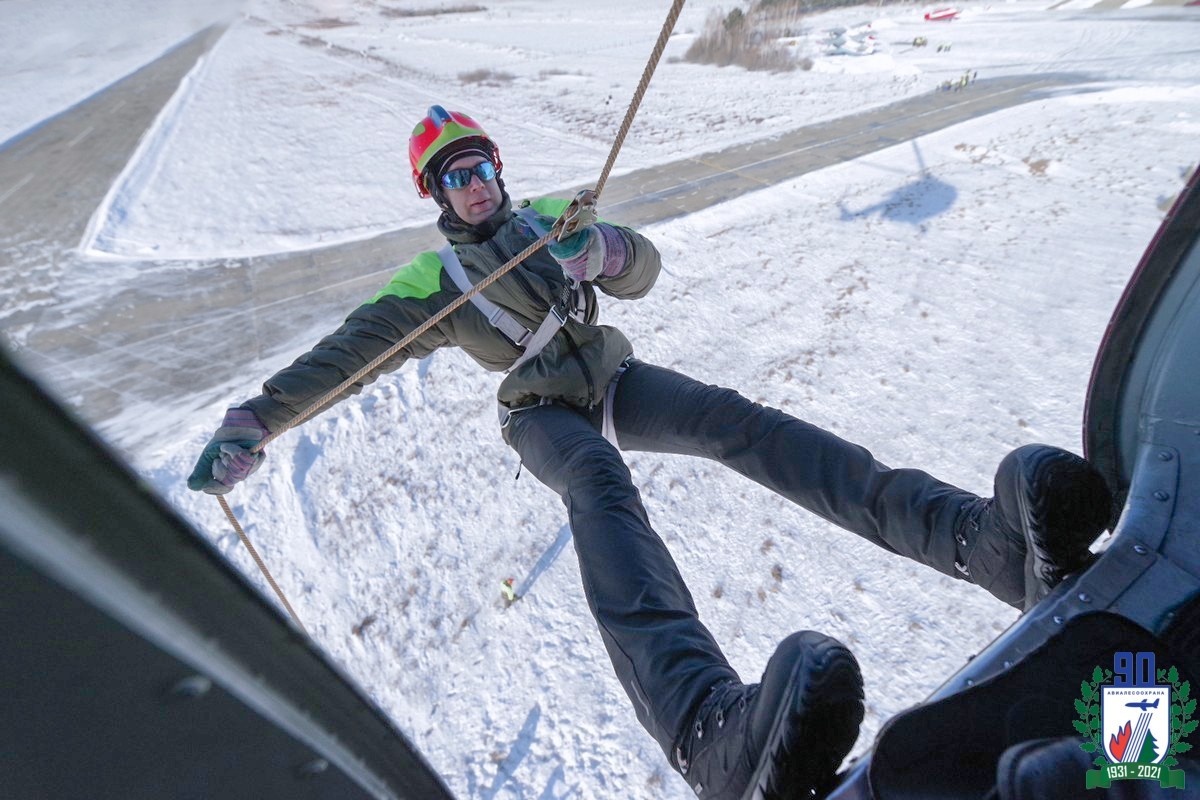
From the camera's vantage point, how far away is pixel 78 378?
565 cm

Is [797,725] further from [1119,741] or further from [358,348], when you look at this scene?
[358,348]

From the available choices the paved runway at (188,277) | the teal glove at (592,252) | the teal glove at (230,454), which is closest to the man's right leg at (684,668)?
the teal glove at (592,252)

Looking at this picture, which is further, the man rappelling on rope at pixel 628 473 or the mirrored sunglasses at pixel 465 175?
the mirrored sunglasses at pixel 465 175

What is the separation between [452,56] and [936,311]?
24840 millimetres

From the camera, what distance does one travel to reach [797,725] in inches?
50.2

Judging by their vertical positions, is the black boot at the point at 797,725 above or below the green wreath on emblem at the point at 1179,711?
below

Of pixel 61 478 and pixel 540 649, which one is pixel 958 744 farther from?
pixel 540 649

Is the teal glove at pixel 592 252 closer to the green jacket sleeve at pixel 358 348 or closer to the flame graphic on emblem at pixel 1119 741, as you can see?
the green jacket sleeve at pixel 358 348

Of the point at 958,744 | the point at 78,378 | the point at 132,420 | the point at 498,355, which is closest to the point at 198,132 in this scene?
the point at 78,378

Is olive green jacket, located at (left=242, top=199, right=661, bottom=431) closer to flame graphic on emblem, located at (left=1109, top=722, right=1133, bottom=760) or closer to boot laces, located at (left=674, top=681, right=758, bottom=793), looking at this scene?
boot laces, located at (left=674, top=681, right=758, bottom=793)

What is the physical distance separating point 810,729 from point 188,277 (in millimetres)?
9101

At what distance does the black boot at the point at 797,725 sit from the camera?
1.28 meters

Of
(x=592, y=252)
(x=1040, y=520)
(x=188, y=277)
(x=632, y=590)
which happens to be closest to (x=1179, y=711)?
(x=1040, y=520)

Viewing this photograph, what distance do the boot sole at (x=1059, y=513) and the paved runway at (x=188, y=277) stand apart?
440 centimetres
